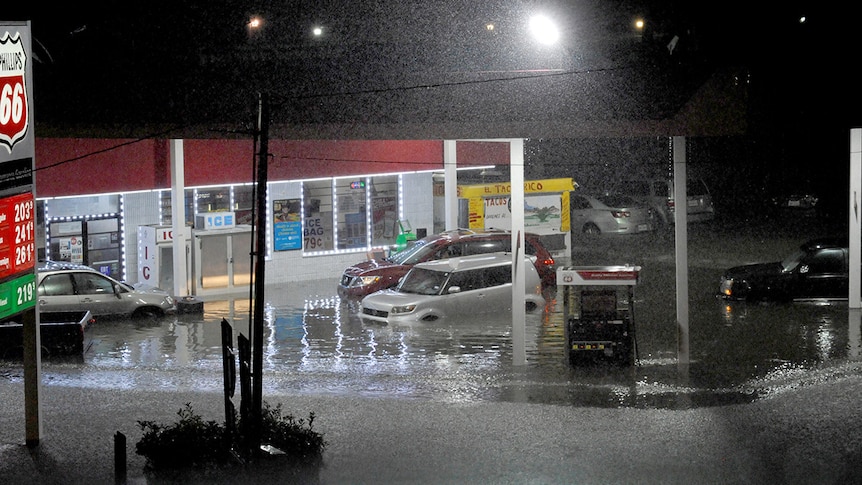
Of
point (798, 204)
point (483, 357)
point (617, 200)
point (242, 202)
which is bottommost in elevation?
point (483, 357)

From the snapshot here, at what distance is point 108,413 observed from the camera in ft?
41.6

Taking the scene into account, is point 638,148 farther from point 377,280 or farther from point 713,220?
point 377,280

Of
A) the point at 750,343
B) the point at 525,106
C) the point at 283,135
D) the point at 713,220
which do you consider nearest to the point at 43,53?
the point at 283,135

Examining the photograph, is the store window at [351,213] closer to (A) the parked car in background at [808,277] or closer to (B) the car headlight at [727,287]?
(B) the car headlight at [727,287]

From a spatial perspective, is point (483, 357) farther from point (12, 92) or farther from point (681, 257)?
point (12, 92)

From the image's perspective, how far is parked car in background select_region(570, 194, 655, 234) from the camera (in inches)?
1315

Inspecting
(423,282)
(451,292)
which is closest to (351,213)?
(423,282)

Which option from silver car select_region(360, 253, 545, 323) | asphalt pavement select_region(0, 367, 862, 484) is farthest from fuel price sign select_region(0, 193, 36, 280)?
silver car select_region(360, 253, 545, 323)

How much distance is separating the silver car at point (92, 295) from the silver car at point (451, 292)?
14.9ft

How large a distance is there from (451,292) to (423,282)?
29.0 inches

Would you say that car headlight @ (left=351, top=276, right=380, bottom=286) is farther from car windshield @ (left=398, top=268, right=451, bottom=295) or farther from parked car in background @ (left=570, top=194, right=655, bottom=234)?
parked car in background @ (left=570, top=194, right=655, bottom=234)

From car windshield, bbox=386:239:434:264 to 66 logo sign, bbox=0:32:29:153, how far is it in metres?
12.3

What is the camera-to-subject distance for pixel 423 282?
19812 millimetres

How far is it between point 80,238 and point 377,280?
7.29 metres
